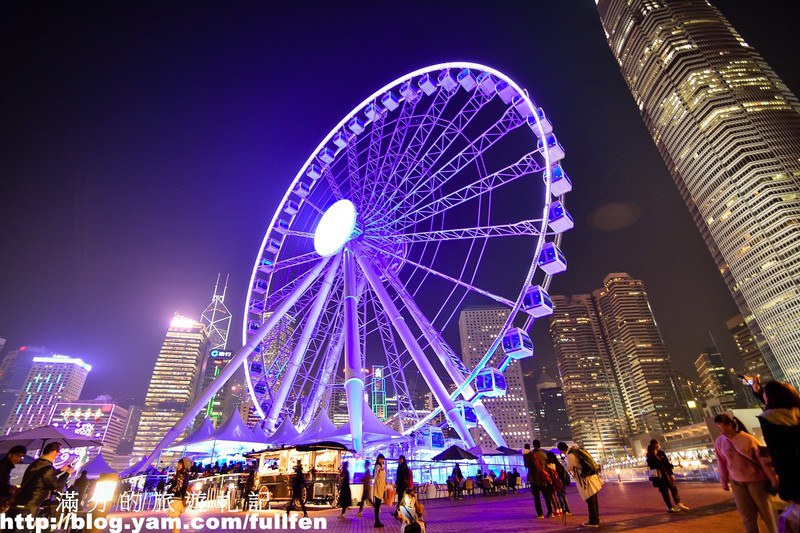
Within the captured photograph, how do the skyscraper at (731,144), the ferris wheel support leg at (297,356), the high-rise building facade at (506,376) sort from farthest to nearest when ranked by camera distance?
the high-rise building facade at (506,376)
the skyscraper at (731,144)
the ferris wheel support leg at (297,356)

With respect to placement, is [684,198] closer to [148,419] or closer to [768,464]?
[768,464]

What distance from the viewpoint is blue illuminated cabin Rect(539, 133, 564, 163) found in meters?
21.1

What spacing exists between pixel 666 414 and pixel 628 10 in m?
143

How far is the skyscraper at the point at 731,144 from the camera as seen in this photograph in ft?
253

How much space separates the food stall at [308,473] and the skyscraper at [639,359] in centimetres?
18026

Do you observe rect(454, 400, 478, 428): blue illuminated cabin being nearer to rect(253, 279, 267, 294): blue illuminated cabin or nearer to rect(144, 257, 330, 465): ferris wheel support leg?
rect(144, 257, 330, 465): ferris wheel support leg

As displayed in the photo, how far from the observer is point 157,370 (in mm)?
179750

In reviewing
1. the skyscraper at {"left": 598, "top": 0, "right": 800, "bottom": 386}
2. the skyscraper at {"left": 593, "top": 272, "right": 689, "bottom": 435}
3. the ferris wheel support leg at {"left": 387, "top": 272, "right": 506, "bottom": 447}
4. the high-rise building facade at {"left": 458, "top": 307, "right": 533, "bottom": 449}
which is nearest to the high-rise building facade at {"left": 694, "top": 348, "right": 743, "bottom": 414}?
the skyscraper at {"left": 593, "top": 272, "right": 689, "bottom": 435}

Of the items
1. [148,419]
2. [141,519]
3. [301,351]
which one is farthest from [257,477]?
[148,419]

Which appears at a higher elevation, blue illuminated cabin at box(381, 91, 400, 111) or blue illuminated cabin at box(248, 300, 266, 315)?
blue illuminated cabin at box(381, 91, 400, 111)

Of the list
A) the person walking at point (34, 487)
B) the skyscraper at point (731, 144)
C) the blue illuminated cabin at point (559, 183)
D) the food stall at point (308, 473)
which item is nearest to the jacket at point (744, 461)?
the person walking at point (34, 487)

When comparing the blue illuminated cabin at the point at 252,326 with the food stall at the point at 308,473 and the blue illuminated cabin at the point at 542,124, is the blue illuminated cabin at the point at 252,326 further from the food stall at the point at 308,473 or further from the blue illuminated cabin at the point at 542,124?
the blue illuminated cabin at the point at 542,124

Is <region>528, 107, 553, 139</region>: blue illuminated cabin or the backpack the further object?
<region>528, 107, 553, 139</region>: blue illuminated cabin

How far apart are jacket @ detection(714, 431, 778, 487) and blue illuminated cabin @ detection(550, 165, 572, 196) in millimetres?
17246
